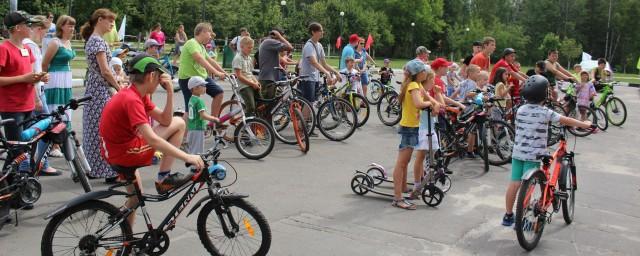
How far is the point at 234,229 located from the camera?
4418 mm

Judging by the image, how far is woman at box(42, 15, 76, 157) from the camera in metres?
7.12

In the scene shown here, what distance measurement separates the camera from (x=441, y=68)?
8.18 metres

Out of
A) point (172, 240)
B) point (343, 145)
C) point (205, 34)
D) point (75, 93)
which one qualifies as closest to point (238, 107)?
point (205, 34)

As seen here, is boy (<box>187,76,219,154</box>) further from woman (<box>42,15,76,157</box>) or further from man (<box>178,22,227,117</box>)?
woman (<box>42,15,76,157</box>)

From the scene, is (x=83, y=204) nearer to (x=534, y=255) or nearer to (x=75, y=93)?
(x=534, y=255)

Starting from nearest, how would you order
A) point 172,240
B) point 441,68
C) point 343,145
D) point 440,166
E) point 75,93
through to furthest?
point 172,240, point 440,166, point 441,68, point 343,145, point 75,93

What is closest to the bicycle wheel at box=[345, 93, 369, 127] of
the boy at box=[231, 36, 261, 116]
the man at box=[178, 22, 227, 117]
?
Answer: the boy at box=[231, 36, 261, 116]

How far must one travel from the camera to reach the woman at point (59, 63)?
712cm

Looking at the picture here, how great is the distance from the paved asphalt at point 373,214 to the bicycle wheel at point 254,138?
0.16m

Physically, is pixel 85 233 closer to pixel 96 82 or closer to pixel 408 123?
pixel 96 82

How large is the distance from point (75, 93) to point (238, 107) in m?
8.38

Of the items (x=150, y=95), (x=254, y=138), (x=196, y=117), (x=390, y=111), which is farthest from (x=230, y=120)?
(x=390, y=111)

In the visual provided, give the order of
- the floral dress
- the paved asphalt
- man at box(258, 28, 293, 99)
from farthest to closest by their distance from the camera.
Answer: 1. man at box(258, 28, 293, 99)
2. the floral dress
3. the paved asphalt

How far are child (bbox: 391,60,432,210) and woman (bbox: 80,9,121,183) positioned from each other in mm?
3138
